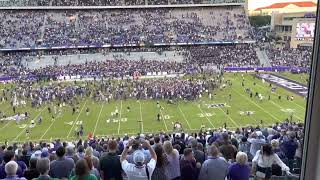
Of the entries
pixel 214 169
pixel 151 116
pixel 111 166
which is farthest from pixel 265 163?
pixel 151 116

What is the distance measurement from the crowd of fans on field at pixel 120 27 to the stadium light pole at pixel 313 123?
4806 centimetres

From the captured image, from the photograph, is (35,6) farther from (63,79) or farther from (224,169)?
(224,169)

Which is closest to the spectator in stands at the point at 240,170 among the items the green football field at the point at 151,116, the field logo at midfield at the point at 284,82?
the green football field at the point at 151,116

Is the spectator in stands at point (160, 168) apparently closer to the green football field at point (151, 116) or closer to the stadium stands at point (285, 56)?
the green football field at point (151, 116)

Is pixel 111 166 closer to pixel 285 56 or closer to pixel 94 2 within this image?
pixel 285 56

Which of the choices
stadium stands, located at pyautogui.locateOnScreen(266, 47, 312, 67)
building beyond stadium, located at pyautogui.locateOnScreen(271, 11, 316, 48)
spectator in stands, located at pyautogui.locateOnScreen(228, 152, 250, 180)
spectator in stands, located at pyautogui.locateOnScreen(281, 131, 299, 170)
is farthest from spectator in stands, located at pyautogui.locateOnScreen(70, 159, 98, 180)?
building beyond stadium, located at pyautogui.locateOnScreen(271, 11, 316, 48)

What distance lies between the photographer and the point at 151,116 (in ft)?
77.4

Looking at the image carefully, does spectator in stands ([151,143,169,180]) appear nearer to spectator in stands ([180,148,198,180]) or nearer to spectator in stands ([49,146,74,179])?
spectator in stands ([180,148,198,180])

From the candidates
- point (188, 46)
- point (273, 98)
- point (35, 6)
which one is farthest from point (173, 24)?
point (273, 98)

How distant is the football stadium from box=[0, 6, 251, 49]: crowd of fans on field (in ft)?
0.47

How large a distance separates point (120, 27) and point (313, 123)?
52.6 metres

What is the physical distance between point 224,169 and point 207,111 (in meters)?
20.1

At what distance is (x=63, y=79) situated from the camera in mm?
37312

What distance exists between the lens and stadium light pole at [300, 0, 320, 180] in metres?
2.51
